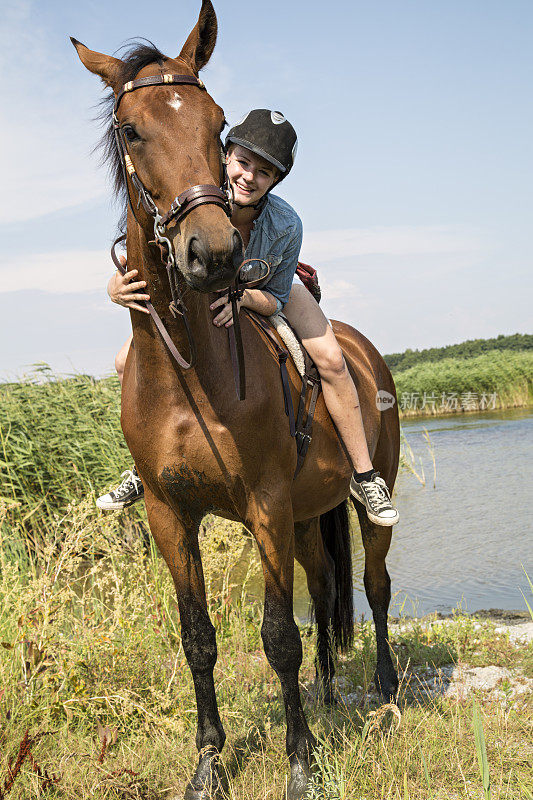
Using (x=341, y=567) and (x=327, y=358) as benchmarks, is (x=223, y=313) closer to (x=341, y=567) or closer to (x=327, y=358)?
(x=327, y=358)

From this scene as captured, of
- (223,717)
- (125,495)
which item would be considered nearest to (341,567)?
(223,717)

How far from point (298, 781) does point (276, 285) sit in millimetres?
2241

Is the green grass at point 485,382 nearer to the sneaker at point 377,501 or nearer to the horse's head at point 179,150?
the sneaker at point 377,501

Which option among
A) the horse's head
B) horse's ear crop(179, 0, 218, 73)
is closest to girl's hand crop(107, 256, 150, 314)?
the horse's head

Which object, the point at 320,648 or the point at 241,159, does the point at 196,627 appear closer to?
the point at 320,648

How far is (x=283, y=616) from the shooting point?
272cm

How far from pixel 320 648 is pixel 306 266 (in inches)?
97.2

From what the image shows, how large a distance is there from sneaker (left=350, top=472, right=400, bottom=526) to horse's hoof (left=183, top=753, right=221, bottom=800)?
1448 mm

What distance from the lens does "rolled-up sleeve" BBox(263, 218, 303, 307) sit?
121 inches

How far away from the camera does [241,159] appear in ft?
9.15

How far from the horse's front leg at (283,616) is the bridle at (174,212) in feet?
1.72

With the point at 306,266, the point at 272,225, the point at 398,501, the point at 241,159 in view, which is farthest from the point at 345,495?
the point at 398,501

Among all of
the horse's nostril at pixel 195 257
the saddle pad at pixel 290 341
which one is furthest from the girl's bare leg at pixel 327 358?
the horse's nostril at pixel 195 257

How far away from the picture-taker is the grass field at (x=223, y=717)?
2.72 meters
